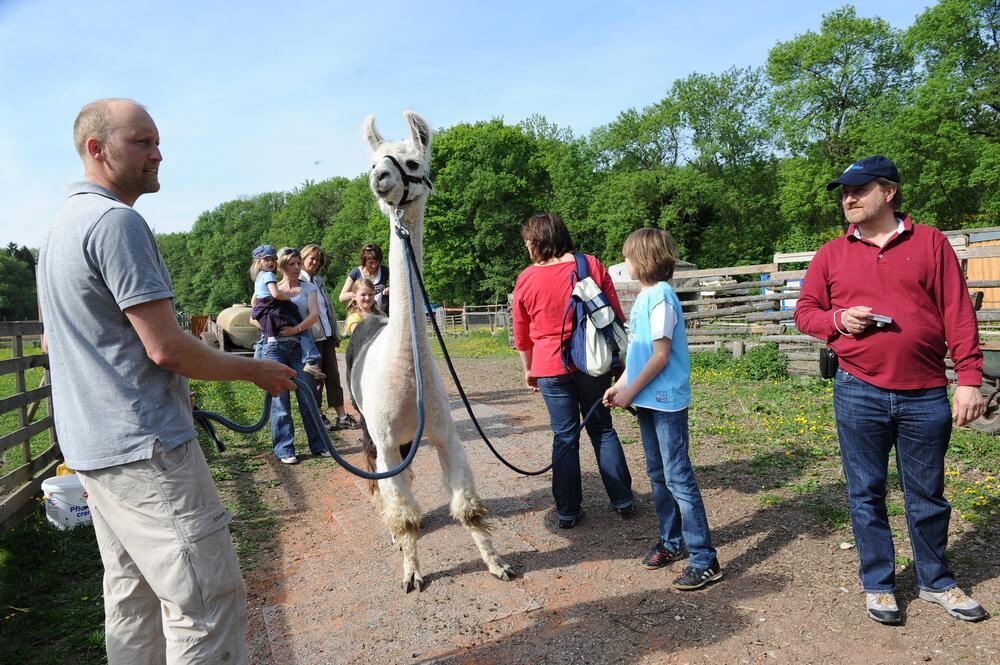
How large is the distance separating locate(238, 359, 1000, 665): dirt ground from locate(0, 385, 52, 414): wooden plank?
2.12m

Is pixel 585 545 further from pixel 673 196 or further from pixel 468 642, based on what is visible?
pixel 673 196

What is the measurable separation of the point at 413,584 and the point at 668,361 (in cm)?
189

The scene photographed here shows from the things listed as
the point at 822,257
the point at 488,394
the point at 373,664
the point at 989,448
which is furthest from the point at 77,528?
the point at 989,448

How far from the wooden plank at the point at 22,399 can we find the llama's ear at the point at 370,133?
3.32m

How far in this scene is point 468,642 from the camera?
2.85 meters

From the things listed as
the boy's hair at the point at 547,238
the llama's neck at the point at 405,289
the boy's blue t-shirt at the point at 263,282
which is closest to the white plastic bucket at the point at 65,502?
the boy's blue t-shirt at the point at 263,282

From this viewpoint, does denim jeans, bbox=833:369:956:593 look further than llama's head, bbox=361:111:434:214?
No

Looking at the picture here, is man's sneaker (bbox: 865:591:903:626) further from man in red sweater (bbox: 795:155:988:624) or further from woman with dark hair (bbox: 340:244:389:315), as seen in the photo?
woman with dark hair (bbox: 340:244:389:315)

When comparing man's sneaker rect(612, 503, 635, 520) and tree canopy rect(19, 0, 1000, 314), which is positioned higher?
tree canopy rect(19, 0, 1000, 314)

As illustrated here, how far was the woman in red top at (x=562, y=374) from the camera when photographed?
13.1 ft

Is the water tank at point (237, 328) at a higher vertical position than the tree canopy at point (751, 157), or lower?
lower

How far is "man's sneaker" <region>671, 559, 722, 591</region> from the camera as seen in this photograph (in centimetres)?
316

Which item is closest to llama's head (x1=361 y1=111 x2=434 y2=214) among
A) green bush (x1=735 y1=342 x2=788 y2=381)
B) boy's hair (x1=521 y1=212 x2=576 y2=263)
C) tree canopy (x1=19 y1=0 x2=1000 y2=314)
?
boy's hair (x1=521 y1=212 x2=576 y2=263)

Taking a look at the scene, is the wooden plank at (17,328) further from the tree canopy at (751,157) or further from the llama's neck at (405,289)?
the tree canopy at (751,157)
